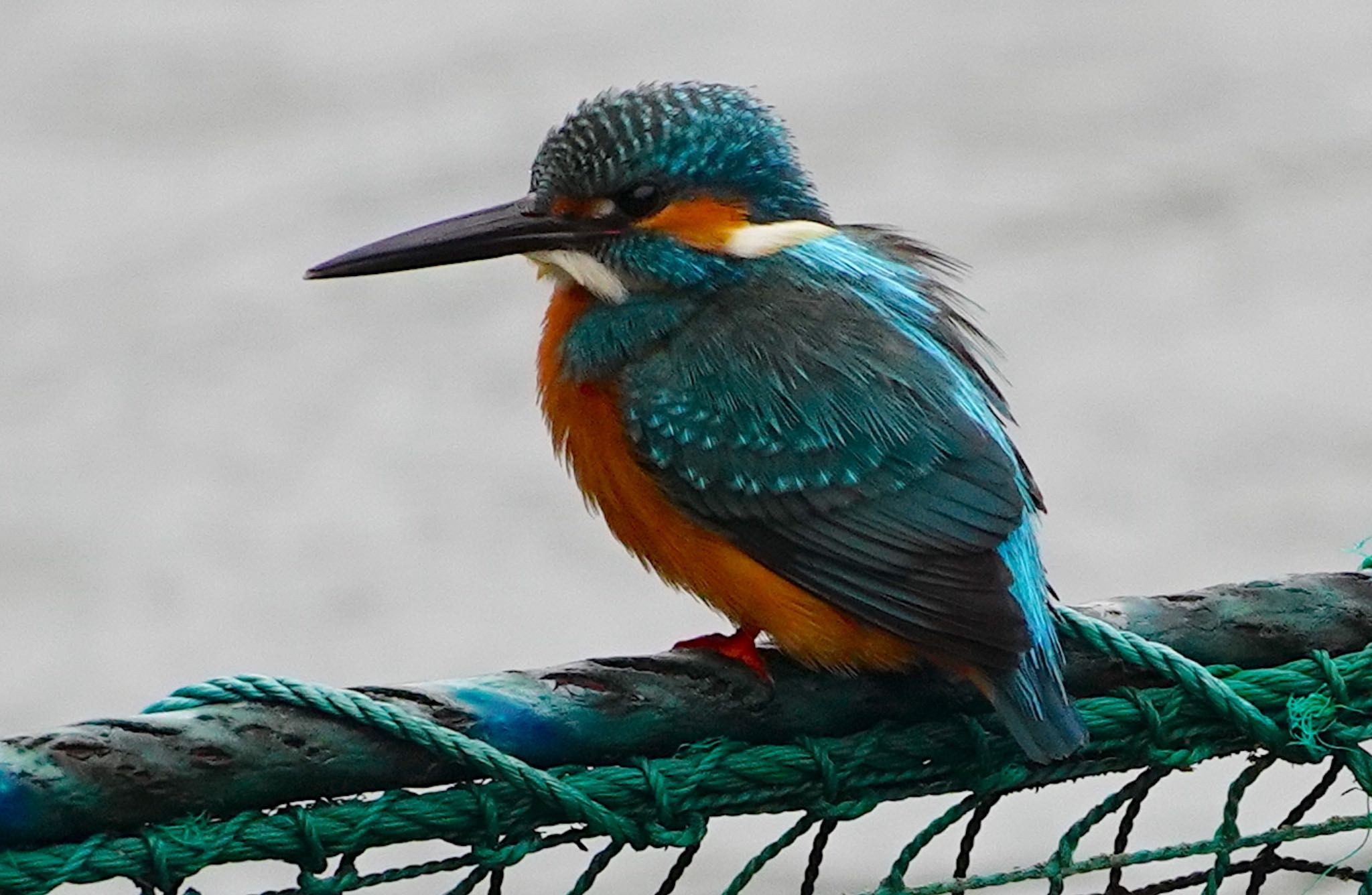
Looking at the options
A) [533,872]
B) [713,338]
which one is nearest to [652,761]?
[713,338]

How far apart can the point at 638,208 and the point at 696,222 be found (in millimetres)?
68

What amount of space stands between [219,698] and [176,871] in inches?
4.7

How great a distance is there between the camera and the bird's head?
227cm

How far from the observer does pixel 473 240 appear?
2.25 m

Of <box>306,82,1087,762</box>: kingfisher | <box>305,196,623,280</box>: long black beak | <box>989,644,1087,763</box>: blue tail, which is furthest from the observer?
<box>305,196,623,280</box>: long black beak

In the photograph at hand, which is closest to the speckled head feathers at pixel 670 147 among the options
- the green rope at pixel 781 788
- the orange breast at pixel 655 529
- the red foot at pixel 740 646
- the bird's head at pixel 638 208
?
the bird's head at pixel 638 208

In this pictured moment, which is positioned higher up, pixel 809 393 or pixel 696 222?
pixel 696 222

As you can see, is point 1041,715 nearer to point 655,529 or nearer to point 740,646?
point 740,646

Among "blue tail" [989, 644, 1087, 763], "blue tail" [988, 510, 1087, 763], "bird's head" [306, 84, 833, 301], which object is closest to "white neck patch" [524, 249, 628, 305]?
"bird's head" [306, 84, 833, 301]

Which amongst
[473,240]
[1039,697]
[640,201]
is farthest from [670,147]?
[1039,697]

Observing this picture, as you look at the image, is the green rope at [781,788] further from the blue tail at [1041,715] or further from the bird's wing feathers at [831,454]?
the bird's wing feathers at [831,454]

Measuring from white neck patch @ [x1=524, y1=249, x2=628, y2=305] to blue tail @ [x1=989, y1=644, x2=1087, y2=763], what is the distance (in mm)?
760

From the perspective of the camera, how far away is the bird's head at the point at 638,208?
7.43ft

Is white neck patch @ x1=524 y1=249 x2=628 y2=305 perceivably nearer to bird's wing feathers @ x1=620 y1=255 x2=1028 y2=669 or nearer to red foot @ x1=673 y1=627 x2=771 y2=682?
bird's wing feathers @ x1=620 y1=255 x2=1028 y2=669
